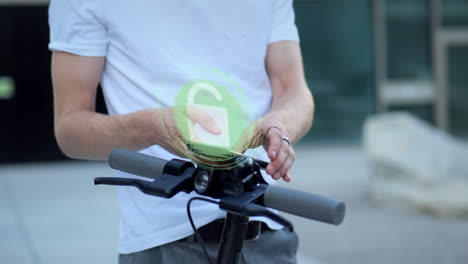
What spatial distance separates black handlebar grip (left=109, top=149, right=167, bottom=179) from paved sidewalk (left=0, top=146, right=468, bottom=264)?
4.42 meters

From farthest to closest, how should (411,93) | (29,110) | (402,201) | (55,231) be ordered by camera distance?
(411,93) < (29,110) < (402,201) < (55,231)

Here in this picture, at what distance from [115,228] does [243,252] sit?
5201mm

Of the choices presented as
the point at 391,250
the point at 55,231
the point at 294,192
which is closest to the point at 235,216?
the point at 294,192

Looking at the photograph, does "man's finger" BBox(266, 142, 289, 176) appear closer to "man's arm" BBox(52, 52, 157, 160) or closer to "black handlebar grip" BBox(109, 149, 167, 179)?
"black handlebar grip" BBox(109, 149, 167, 179)

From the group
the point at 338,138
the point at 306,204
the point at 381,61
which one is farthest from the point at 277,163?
the point at 381,61

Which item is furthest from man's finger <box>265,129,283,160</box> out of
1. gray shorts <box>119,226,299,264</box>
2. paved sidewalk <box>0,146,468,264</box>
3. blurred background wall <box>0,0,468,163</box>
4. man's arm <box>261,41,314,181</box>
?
blurred background wall <box>0,0,468,163</box>

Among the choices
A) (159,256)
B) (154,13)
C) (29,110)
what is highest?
(154,13)

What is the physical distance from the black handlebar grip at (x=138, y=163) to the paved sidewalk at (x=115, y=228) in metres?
4.42

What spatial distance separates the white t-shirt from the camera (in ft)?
5.34

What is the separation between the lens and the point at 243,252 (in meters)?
1.67

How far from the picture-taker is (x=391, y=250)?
5965 millimetres

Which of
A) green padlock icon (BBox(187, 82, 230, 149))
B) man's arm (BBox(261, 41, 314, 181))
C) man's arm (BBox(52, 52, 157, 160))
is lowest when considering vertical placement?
man's arm (BBox(261, 41, 314, 181))

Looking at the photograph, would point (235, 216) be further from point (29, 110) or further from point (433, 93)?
point (433, 93)

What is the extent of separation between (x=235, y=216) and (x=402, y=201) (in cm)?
662
